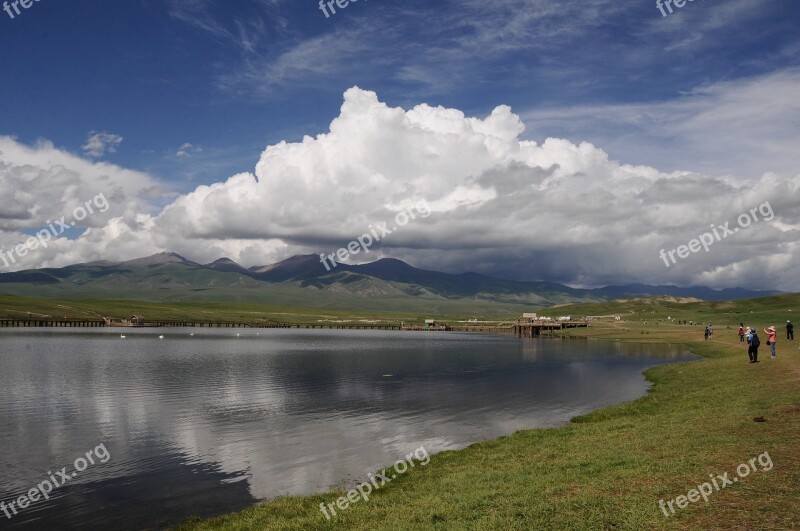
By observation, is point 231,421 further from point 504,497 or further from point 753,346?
point 753,346

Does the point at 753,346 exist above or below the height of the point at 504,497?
above

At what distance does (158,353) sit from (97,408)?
61593mm

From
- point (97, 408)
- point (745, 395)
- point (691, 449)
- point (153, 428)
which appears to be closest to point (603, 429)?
point (691, 449)

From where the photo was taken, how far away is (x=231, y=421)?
4259 centimetres

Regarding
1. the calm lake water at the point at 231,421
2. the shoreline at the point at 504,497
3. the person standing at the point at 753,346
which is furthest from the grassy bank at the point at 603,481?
the person standing at the point at 753,346

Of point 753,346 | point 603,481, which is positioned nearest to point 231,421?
point 603,481

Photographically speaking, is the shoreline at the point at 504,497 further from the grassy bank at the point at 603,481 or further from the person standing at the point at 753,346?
the person standing at the point at 753,346

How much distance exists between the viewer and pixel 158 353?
10531 cm

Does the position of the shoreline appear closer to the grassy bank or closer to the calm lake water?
the grassy bank

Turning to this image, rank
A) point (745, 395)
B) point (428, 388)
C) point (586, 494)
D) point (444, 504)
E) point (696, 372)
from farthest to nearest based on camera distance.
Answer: point (428, 388), point (696, 372), point (745, 395), point (444, 504), point (586, 494)

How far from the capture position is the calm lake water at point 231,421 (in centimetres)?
2630

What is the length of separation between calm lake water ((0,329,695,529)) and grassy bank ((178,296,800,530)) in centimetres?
476

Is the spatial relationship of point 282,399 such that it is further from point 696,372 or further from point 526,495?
point 696,372

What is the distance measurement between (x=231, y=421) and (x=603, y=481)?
30808 mm
